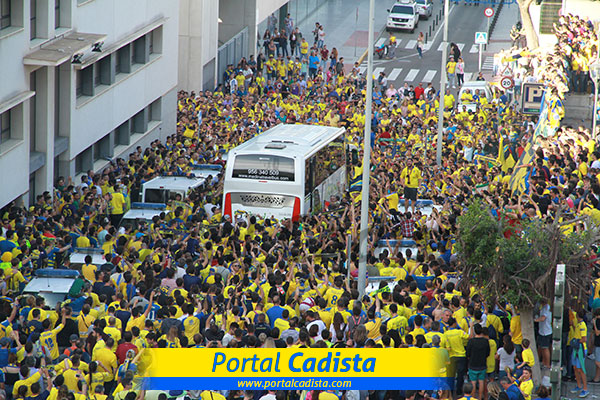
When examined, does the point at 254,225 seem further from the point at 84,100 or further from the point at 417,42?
the point at 417,42

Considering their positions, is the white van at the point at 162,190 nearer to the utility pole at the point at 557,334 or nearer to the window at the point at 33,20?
the window at the point at 33,20

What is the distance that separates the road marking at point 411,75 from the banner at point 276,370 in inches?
1546

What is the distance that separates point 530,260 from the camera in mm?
14938

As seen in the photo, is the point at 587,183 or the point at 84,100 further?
the point at 84,100

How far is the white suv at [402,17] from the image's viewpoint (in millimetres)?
60406

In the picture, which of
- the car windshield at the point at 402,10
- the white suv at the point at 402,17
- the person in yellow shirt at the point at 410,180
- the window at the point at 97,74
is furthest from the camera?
the car windshield at the point at 402,10

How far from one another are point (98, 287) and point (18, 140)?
866 centimetres

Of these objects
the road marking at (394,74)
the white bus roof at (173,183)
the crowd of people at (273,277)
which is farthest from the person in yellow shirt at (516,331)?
the road marking at (394,74)

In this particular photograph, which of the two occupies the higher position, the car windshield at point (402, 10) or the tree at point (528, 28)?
the tree at point (528, 28)

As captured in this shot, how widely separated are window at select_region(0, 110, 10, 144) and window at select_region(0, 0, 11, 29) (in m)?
1.98

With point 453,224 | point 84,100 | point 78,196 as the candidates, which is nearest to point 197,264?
point 453,224

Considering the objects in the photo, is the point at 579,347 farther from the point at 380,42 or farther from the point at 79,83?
the point at 380,42

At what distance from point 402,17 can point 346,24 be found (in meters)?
5.07

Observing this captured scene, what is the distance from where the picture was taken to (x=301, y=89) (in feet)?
141
